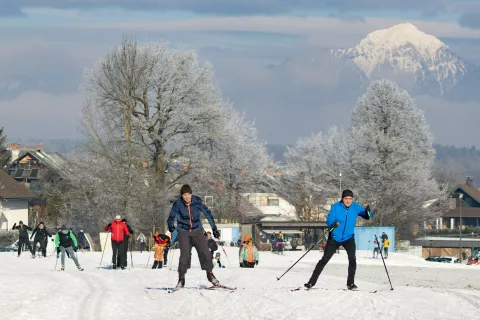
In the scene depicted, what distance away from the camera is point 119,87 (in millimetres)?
60812

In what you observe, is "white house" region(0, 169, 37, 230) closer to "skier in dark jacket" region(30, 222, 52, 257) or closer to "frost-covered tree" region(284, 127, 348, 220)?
"frost-covered tree" region(284, 127, 348, 220)

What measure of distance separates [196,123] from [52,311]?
46790 millimetres

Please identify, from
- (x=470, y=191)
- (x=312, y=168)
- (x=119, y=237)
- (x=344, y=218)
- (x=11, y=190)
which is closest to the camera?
(x=344, y=218)

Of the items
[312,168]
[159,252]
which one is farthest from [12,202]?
[159,252]

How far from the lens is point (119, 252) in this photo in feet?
89.1

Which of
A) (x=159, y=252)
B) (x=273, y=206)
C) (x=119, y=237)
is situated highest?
(x=273, y=206)

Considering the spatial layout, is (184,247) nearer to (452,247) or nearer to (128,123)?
(128,123)

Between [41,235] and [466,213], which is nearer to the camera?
[41,235]

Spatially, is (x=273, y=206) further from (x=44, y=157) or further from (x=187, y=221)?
(x=187, y=221)

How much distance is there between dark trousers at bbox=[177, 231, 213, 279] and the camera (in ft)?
55.4

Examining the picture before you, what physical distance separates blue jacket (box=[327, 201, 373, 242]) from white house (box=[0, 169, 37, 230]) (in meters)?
71.7

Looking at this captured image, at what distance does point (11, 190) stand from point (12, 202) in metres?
1.18

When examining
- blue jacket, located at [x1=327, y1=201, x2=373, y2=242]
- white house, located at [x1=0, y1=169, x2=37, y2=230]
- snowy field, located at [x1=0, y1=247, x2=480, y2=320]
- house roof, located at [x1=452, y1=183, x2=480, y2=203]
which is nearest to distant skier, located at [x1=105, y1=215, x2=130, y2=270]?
snowy field, located at [x1=0, y1=247, x2=480, y2=320]

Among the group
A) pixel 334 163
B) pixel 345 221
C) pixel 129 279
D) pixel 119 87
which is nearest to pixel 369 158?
pixel 334 163
